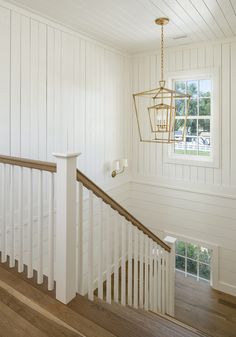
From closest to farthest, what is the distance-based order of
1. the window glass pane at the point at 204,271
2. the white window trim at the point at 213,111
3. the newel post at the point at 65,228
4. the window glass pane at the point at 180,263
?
the newel post at the point at 65,228 → the white window trim at the point at 213,111 → the window glass pane at the point at 204,271 → the window glass pane at the point at 180,263

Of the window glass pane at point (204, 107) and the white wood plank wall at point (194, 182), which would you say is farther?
the window glass pane at point (204, 107)

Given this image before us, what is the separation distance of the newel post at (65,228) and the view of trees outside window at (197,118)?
3408 mm

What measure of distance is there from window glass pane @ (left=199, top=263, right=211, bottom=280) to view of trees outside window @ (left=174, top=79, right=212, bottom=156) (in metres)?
2.07

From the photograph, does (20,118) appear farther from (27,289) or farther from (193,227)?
(193,227)

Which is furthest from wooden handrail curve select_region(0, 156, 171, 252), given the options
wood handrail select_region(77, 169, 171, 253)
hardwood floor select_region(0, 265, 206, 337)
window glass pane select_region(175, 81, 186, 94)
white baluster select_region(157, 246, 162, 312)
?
window glass pane select_region(175, 81, 186, 94)

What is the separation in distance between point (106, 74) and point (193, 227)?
3.11m

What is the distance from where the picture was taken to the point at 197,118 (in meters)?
4.80

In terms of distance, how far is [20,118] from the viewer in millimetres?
3289

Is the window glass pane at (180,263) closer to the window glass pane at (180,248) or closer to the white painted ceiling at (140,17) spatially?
the window glass pane at (180,248)

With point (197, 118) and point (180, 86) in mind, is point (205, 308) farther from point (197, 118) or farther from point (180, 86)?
point (180, 86)

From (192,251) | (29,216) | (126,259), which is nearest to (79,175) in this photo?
(29,216)

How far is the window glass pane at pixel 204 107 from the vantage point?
4676 millimetres

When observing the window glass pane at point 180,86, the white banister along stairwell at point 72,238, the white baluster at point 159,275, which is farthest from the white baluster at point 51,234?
the window glass pane at point 180,86

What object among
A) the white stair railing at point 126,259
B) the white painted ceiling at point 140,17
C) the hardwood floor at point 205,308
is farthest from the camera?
the hardwood floor at point 205,308
